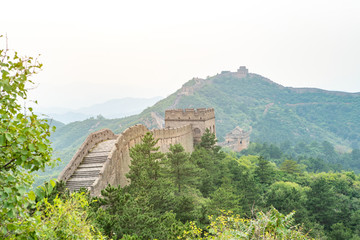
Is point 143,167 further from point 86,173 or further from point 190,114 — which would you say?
point 190,114

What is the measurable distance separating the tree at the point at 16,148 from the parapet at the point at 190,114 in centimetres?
2773

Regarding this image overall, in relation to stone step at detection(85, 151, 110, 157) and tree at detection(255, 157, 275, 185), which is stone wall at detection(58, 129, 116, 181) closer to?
stone step at detection(85, 151, 110, 157)

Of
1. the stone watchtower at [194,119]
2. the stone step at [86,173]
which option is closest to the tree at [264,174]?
the stone watchtower at [194,119]

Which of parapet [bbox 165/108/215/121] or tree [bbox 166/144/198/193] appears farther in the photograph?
parapet [bbox 165/108/215/121]

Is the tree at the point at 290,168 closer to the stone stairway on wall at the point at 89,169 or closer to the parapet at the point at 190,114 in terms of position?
the parapet at the point at 190,114

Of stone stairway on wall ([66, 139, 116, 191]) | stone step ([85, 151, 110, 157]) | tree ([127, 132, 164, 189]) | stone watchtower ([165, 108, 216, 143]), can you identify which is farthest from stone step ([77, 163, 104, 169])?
stone watchtower ([165, 108, 216, 143])

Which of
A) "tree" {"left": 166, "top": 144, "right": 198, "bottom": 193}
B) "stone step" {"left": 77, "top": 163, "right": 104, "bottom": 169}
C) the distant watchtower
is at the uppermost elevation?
the distant watchtower

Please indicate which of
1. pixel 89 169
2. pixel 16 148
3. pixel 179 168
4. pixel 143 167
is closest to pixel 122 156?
pixel 143 167

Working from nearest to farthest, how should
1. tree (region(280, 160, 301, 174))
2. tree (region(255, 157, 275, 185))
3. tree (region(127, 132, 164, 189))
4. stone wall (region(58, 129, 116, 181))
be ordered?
stone wall (region(58, 129, 116, 181)) < tree (region(127, 132, 164, 189)) < tree (region(255, 157, 275, 185)) < tree (region(280, 160, 301, 174))

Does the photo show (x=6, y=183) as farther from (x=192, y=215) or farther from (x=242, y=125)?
(x=242, y=125)

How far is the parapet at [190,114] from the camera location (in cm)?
3189

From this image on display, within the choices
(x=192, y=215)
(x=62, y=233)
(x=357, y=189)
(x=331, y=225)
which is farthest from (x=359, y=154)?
(x=62, y=233)

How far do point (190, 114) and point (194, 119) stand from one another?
691mm

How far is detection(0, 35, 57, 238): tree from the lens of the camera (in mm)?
3951
